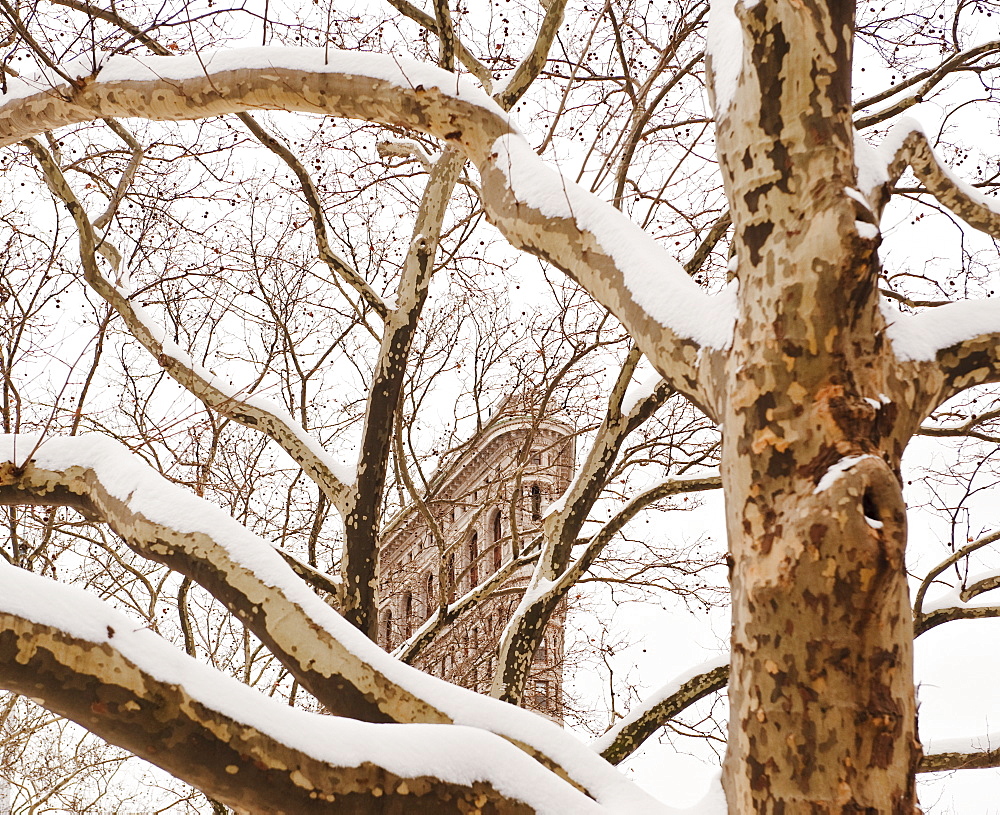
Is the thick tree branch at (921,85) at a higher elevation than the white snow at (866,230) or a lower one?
higher

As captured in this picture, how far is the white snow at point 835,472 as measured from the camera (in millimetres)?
2014

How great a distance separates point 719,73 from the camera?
2715 mm

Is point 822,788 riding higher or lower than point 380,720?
lower

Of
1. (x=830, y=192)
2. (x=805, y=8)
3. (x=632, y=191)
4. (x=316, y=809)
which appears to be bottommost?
(x=316, y=809)

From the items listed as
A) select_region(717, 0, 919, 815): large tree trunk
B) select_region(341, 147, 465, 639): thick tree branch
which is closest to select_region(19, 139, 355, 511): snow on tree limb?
select_region(341, 147, 465, 639): thick tree branch

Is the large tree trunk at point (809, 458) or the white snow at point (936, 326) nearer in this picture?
the large tree trunk at point (809, 458)

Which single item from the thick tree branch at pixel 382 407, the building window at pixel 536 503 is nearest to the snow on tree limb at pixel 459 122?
the thick tree branch at pixel 382 407

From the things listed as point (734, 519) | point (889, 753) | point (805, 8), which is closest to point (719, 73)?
point (805, 8)

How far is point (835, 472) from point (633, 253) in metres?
0.99

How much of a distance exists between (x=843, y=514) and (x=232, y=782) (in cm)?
157

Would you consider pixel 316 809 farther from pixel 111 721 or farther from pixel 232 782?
pixel 111 721

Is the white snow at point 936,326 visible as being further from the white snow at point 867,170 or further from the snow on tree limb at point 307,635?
the snow on tree limb at point 307,635

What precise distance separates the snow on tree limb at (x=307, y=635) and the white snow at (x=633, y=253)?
131cm

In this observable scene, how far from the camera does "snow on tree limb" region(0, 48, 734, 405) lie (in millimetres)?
2559
